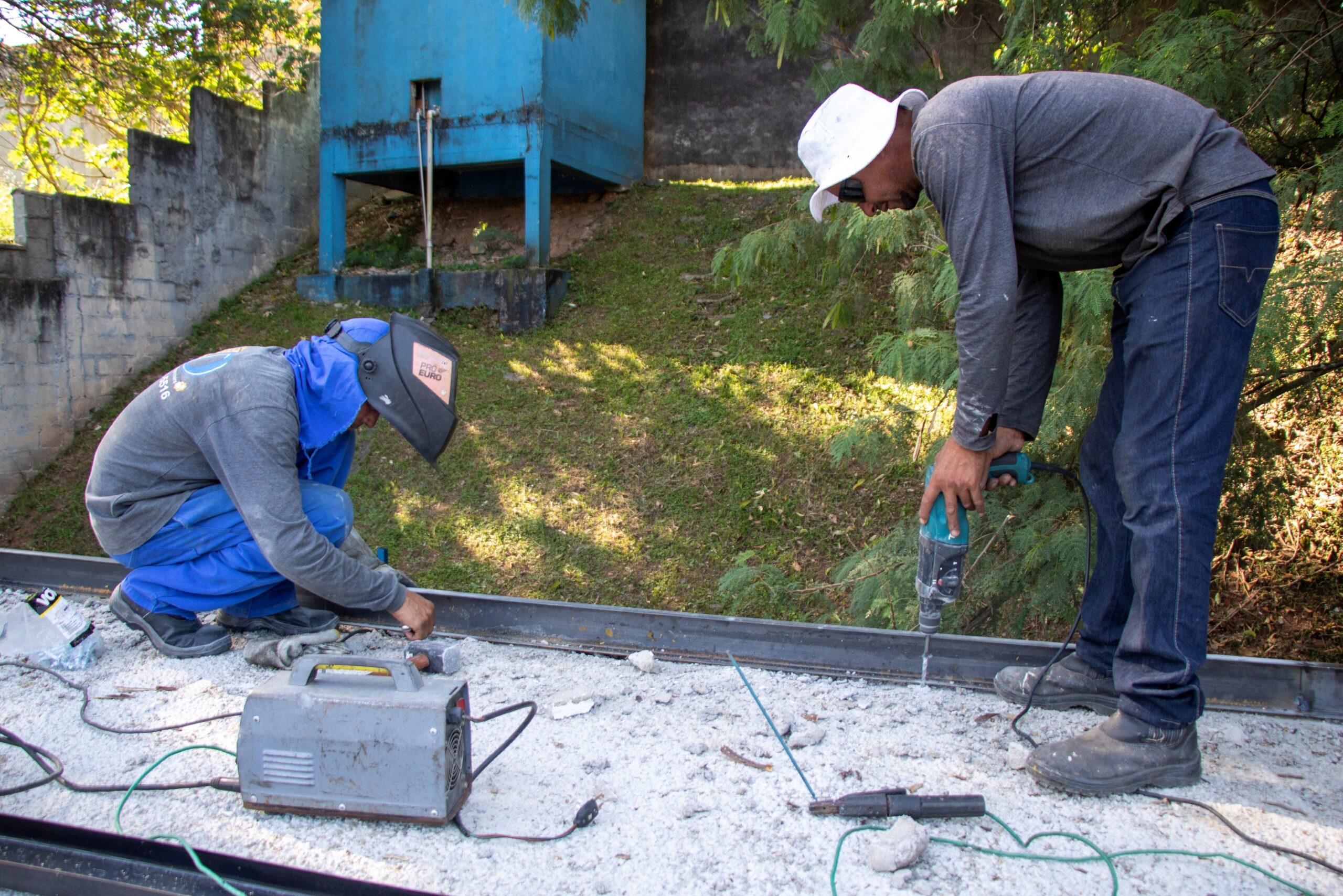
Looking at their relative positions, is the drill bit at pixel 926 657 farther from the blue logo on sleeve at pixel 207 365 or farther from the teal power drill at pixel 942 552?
the blue logo on sleeve at pixel 207 365

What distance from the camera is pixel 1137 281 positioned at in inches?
79.4

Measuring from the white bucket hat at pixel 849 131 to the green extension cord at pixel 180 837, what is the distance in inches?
65.6

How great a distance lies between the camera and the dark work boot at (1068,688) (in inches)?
93.6

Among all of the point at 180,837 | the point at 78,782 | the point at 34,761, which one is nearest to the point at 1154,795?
the point at 180,837

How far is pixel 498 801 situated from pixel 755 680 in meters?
0.94

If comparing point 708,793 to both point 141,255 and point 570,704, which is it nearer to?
point 570,704

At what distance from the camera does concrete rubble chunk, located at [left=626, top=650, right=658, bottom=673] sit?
2.74 meters

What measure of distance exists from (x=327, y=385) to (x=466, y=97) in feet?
22.6

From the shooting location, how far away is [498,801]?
6.59 feet

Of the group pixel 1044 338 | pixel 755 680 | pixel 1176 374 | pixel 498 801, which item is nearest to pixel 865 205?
pixel 1044 338

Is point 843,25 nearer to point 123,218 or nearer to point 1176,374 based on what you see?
point 1176,374

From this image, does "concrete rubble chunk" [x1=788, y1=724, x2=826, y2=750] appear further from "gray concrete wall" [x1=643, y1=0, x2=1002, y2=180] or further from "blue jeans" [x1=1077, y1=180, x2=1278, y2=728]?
"gray concrete wall" [x1=643, y1=0, x2=1002, y2=180]

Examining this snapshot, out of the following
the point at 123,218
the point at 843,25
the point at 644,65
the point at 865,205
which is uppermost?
the point at 644,65

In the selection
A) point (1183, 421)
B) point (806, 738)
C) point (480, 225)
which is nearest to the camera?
point (1183, 421)
